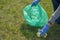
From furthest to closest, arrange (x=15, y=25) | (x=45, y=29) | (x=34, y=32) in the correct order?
(x=15, y=25)
(x=34, y=32)
(x=45, y=29)

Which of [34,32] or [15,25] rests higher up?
[15,25]

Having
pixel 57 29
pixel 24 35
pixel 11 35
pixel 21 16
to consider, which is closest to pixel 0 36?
pixel 11 35

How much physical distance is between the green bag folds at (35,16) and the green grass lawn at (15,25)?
86 millimetres

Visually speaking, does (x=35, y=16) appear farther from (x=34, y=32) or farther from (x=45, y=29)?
(x=45, y=29)

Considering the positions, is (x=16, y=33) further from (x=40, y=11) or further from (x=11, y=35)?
(x=40, y=11)

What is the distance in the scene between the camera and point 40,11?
2568 mm

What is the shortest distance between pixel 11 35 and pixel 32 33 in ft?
0.90

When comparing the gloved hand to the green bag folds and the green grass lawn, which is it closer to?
the green grass lawn

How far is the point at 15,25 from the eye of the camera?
256 centimetres

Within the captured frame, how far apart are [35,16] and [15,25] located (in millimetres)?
300

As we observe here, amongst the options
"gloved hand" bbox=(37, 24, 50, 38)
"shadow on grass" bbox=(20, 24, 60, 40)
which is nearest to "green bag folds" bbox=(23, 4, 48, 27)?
"shadow on grass" bbox=(20, 24, 60, 40)

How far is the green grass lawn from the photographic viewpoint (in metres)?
2.40

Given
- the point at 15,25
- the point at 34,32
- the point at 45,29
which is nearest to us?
the point at 45,29

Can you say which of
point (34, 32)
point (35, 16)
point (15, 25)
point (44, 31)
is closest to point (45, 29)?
point (44, 31)
